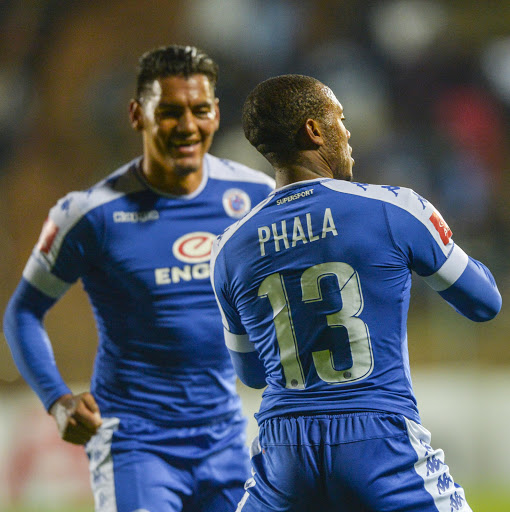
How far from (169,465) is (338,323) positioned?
1181mm

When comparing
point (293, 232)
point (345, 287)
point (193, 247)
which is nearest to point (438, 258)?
point (345, 287)

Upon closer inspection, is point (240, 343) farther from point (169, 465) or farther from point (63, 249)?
point (63, 249)

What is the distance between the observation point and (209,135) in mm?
3262

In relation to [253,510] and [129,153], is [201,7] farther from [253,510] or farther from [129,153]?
[253,510]

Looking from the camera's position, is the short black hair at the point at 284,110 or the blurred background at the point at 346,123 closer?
the short black hair at the point at 284,110

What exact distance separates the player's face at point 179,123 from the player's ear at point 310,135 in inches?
38.8

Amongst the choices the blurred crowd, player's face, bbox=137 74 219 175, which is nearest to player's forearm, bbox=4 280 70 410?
player's face, bbox=137 74 219 175

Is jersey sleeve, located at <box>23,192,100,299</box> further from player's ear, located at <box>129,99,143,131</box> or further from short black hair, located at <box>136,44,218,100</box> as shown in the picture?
short black hair, located at <box>136,44,218,100</box>

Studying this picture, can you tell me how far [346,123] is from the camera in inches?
367

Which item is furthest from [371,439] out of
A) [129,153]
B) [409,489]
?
[129,153]

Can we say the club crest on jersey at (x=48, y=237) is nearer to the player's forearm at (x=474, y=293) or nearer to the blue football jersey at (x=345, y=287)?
the blue football jersey at (x=345, y=287)

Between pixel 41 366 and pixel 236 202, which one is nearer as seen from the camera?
pixel 41 366

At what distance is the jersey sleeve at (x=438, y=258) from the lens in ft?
7.02

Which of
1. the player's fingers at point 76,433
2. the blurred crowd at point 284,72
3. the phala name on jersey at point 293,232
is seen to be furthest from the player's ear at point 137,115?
the blurred crowd at point 284,72
